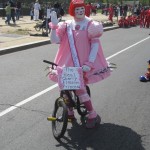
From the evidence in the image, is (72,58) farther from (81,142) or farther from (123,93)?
(123,93)

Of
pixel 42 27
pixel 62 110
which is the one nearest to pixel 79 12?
pixel 62 110

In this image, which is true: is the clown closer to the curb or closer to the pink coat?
the pink coat

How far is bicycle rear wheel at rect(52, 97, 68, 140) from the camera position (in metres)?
5.27

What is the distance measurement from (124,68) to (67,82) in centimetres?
619

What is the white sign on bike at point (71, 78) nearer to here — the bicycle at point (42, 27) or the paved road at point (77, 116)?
the paved road at point (77, 116)

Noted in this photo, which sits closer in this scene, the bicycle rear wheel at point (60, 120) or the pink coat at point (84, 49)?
the bicycle rear wheel at point (60, 120)

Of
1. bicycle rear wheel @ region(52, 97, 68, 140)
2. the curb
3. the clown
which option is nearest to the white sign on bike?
the clown

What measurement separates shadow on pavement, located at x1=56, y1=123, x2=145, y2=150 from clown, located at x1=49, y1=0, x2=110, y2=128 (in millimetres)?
292

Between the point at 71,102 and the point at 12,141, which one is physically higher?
the point at 71,102

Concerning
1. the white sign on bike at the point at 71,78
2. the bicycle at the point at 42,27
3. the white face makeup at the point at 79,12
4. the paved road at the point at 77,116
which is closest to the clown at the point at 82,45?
the white face makeup at the point at 79,12

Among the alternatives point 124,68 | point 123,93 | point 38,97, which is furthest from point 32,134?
point 124,68

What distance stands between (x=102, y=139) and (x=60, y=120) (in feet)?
2.00

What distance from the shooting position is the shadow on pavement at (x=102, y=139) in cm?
520

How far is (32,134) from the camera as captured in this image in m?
5.66
